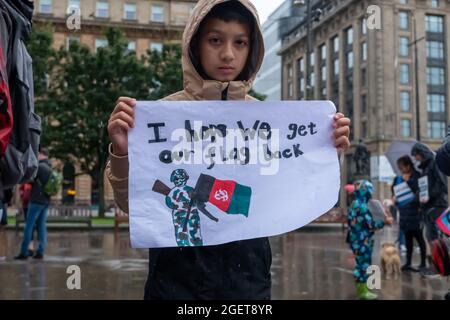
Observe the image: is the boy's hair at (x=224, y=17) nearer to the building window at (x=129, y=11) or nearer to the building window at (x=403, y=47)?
the building window at (x=129, y=11)

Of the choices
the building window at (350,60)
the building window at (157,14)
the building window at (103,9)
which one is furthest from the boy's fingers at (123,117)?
the building window at (350,60)

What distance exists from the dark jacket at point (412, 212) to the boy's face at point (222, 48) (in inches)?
298

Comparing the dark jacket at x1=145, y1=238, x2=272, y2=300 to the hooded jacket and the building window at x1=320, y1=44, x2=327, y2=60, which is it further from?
the building window at x1=320, y1=44, x2=327, y2=60

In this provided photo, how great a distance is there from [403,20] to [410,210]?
4934cm

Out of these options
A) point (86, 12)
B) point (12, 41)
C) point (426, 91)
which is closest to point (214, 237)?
point (12, 41)

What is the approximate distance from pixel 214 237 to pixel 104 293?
4944mm

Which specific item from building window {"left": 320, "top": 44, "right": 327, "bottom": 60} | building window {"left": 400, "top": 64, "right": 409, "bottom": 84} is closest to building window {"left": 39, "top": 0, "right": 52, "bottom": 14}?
building window {"left": 400, "top": 64, "right": 409, "bottom": 84}

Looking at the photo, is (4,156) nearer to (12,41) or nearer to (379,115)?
(12,41)

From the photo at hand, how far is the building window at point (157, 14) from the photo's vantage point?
156ft

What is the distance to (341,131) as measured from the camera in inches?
89.4

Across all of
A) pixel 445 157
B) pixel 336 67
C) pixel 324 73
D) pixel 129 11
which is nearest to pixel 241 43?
pixel 445 157

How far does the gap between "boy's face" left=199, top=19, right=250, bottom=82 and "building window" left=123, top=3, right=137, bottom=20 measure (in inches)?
1831

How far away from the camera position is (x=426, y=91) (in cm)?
5562
